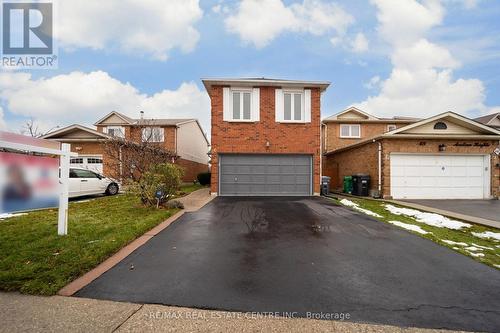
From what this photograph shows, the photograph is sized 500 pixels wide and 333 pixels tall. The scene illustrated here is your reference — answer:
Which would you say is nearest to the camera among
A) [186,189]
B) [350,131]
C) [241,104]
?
[241,104]

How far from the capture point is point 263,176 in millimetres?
14055

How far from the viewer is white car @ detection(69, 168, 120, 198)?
1167 centimetres

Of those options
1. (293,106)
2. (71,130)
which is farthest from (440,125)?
(71,130)

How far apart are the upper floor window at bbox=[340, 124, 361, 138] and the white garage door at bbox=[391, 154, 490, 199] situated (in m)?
9.66

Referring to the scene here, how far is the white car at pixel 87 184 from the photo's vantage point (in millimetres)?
11672

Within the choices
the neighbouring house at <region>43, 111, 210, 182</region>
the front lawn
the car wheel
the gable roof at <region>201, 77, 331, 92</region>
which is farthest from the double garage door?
the car wheel

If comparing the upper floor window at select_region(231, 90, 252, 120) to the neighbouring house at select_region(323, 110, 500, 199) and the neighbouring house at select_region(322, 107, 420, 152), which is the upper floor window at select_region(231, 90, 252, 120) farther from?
the neighbouring house at select_region(322, 107, 420, 152)

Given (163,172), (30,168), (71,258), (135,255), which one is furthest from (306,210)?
(30,168)

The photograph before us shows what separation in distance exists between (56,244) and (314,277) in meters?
4.79

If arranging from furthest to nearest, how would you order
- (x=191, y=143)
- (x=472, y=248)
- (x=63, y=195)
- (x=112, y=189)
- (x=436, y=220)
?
(x=191, y=143) → (x=112, y=189) → (x=436, y=220) → (x=63, y=195) → (x=472, y=248)

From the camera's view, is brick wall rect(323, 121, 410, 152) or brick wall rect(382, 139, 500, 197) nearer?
brick wall rect(382, 139, 500, 197)

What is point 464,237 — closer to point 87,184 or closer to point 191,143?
point 87,184

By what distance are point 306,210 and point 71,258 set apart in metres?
7.28

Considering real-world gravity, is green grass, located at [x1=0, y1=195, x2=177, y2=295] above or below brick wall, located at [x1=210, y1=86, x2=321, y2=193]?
below
